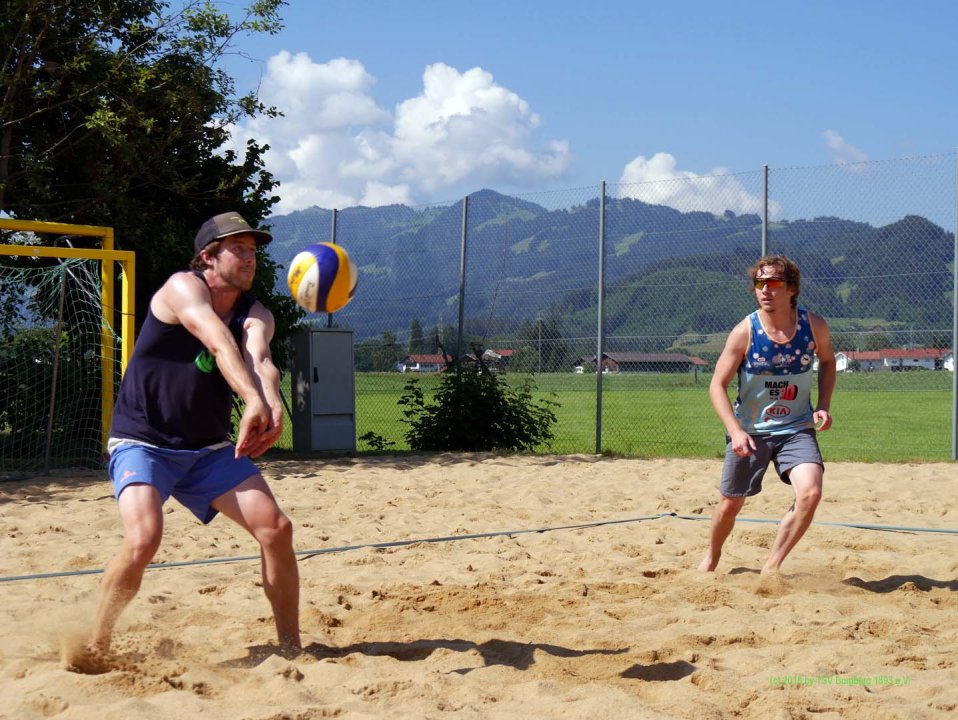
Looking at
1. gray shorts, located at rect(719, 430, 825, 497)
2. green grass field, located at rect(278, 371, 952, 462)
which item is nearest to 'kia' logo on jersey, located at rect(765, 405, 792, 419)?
gray shorts, located at rect(719, 430, 825, 497)

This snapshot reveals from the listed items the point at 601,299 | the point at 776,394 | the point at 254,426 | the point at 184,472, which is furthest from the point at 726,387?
the point at 601,299

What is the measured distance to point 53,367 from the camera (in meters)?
10.9

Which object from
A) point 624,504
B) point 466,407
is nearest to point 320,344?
point 466,407

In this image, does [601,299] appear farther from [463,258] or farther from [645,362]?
[463,258]

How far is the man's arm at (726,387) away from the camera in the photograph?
524cm

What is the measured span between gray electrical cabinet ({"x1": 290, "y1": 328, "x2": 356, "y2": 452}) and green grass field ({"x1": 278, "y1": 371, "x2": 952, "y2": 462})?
3.15ft

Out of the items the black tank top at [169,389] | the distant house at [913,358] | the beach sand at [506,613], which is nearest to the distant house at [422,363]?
the beach sand at [506,613]

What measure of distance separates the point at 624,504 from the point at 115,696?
5.43 metres

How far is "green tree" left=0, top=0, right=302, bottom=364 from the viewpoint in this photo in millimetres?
10570

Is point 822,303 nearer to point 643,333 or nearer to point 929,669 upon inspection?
point 643,333

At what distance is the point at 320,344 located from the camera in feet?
40.9

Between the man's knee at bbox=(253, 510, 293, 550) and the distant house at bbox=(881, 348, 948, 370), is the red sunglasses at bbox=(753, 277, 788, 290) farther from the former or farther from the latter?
the distant house at bbox=(881, 348, 948, 370)

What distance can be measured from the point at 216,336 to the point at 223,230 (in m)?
0.45

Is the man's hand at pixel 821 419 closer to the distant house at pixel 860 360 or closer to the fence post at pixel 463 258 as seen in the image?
the distant house at pixel 860 360
